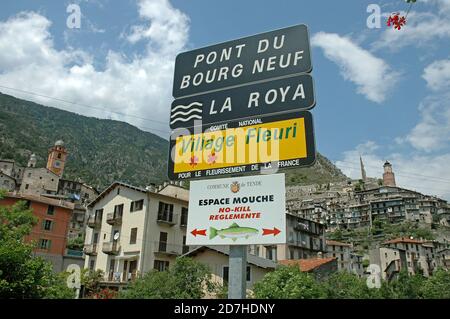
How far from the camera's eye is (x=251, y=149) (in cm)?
568

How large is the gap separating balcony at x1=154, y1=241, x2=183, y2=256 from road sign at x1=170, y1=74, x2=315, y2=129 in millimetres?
36748

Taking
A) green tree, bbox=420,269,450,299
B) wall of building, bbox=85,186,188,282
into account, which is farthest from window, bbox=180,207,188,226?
green tree, bbox=420,269,450,299

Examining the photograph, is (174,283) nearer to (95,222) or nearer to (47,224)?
(95,222)

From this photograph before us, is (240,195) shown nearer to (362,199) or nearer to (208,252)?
(208,252)

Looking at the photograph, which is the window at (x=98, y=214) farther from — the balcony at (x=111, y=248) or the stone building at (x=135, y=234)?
the balcony at (x=111, y=248)

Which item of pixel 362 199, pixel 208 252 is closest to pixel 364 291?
pixel 208 252

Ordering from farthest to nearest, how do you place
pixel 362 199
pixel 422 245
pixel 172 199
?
pixel 362 199
pixel 422 245
pixel 172 199

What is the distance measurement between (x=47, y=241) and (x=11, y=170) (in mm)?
77802

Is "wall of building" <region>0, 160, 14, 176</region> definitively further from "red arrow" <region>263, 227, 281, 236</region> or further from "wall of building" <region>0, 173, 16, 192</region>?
"red arrow" <region>263, 227, 281, 236</region>

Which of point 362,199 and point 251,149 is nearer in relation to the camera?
point 251,149

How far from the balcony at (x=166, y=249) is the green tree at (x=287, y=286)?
1838 cm

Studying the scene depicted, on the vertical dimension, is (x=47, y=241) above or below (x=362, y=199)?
below
